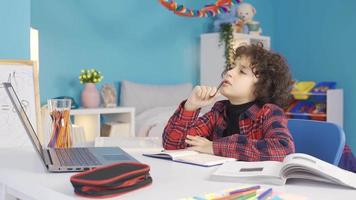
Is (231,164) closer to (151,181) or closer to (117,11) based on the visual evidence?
(151,181)

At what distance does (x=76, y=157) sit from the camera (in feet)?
3.93

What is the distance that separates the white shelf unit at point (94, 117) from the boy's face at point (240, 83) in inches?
78.4

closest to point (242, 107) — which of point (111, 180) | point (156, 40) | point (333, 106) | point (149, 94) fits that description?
point (111, 180)

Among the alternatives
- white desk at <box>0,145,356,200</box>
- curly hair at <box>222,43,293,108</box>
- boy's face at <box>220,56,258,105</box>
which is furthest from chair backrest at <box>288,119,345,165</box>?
white desk at <box>0,145,356,200</box>

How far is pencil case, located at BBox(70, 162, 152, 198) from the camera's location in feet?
2.68

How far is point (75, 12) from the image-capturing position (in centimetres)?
364

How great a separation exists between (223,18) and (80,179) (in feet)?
12.1

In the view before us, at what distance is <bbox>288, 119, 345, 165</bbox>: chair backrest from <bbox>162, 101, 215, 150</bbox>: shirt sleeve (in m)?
0.36

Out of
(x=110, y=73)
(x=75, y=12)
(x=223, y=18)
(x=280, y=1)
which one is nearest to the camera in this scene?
(x=75, y=12)

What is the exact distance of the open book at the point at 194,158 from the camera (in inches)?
46.9

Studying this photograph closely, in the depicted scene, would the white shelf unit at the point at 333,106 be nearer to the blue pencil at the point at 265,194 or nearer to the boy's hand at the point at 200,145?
the boy's hand at the point at 200,145

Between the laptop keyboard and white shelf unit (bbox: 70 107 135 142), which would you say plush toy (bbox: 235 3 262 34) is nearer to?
white shelf unit (bbox: 70 107 135 142)

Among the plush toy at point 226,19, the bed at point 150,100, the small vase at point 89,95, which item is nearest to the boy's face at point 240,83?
the bed at point 150,100

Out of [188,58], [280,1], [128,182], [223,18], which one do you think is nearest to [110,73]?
[188,58]
